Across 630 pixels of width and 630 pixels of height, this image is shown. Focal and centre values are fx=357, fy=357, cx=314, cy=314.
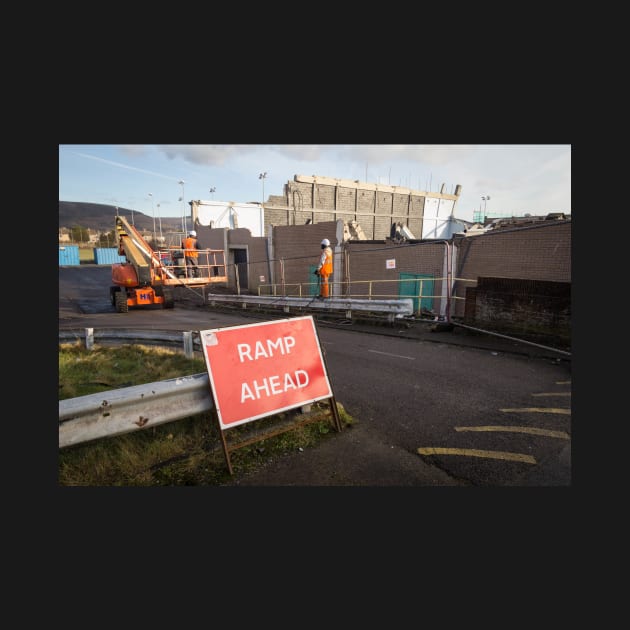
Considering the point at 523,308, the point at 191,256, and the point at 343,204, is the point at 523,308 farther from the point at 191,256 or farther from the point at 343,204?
the point at 343,204

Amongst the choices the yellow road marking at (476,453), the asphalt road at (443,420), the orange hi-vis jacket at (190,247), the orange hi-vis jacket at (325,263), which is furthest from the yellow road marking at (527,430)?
the orange hi-vis jacket at (190,247)

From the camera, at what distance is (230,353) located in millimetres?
Result: 3553

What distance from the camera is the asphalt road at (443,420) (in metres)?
3.20

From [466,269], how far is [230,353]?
487 inches

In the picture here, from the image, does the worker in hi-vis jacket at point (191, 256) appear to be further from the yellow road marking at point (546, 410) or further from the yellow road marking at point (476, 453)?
the yellow road marking at point (476, 453)

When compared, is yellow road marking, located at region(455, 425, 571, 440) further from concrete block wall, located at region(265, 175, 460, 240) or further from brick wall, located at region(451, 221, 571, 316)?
concrete block wall, located at region(265, 175, 460, 240)

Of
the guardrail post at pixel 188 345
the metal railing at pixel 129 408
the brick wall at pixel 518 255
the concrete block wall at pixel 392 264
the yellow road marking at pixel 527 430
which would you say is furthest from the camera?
the concrete block wall at pixel 392 264

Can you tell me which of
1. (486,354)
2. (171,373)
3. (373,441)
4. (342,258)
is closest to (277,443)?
(373,441)

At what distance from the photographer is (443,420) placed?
14.1ft

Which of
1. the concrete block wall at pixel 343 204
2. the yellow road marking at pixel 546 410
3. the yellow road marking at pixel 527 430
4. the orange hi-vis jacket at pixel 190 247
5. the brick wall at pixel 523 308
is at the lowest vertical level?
the yellow road marking at pixel 527 430

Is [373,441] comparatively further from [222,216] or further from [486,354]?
[222,216]

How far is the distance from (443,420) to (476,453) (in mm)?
779

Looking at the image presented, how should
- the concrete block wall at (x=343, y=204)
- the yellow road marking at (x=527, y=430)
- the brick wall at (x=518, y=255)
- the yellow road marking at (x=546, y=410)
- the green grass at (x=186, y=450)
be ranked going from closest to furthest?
the green grass at (x=186, y=450), the yellow road marking at (x=527, y=430), the yellow road marking at (x=546, y=410), the brick wall at (x=518, y=255), the concrete block wall at (x=343, y=204)

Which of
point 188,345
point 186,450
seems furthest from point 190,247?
point 186,450
